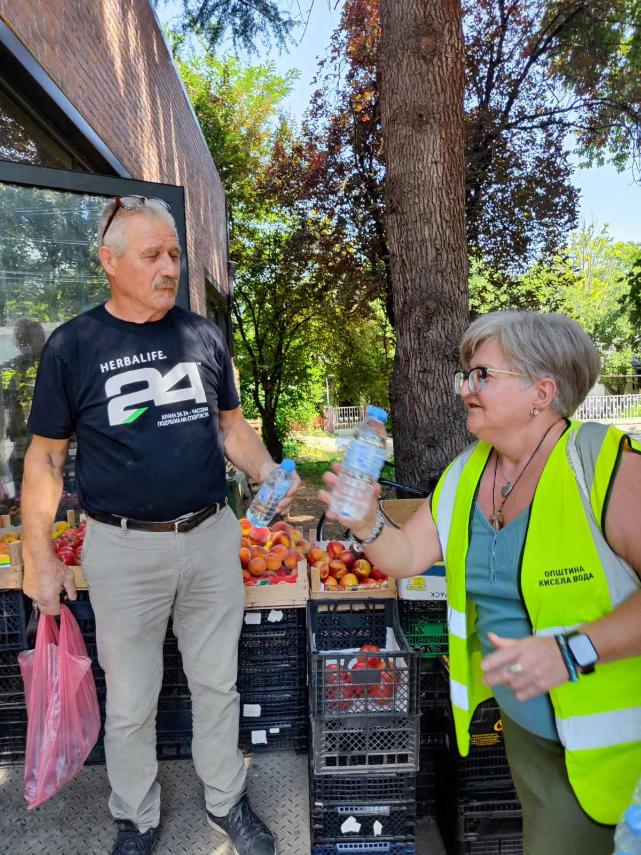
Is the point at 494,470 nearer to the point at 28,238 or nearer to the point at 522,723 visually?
the point at 522,723

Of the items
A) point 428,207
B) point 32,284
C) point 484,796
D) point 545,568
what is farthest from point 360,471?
point 32,284

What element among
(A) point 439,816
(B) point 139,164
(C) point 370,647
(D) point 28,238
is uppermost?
(B) point 139,164

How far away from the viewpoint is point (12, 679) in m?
2.88

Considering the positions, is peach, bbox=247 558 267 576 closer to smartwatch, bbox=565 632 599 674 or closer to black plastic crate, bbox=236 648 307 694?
black plastic crate, bbox=236 648 307 694

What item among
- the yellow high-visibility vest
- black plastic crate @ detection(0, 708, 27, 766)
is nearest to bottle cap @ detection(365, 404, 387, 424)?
the yellow high-visibility vest

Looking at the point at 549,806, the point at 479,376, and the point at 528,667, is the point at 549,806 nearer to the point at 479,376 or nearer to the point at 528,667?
the point at 528,667

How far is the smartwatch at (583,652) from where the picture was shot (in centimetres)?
145

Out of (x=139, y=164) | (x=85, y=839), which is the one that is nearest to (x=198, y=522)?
(x=85, y=839)

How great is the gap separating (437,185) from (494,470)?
3.02m

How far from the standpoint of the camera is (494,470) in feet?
6.20

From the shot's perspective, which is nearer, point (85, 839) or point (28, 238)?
point (85, 839)

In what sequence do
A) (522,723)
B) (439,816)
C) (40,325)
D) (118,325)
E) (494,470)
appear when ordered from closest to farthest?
(522,723) < (494,470) < (118,325) < (439,816) < (40,325)

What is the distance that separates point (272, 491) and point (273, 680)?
1116 millimetres

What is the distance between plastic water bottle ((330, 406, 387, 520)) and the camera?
70.6 inches
